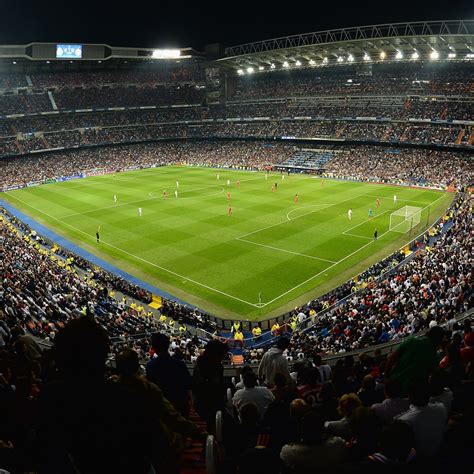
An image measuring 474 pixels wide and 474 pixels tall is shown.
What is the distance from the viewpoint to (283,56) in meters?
86.4

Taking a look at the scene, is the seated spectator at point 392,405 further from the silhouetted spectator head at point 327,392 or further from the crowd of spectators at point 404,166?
the crowd of spectators at point 404,166

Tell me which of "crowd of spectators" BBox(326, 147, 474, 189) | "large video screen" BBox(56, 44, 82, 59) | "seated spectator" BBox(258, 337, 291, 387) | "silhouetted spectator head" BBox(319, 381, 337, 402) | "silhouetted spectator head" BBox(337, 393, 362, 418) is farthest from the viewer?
"large video screen" BBox(56, 44, 82, 59)

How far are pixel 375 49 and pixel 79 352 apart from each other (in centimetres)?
8190

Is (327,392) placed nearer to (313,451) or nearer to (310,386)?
(310,386)

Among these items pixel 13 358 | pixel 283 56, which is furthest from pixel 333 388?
pixel 283 56

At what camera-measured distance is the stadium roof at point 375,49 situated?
206 feet

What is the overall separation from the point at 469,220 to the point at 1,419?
3426 centimetres

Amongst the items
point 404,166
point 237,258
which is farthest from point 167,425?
point 404,166

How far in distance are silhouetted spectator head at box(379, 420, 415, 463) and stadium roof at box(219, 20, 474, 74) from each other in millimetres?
67268

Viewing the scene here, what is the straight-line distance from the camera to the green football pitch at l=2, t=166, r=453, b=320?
93.9 ft

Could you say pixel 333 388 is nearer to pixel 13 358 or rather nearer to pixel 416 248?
pixel 13 358

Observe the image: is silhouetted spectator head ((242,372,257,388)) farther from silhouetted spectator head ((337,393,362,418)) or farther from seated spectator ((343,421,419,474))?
seated spectator ((343,421,419,474))

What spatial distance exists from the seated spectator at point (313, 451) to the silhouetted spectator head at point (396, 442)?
15.3 inches

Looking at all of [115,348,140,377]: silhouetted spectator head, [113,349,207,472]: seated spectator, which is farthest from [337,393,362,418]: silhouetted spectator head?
[115,348,140,377]: silhouetted spectator head
